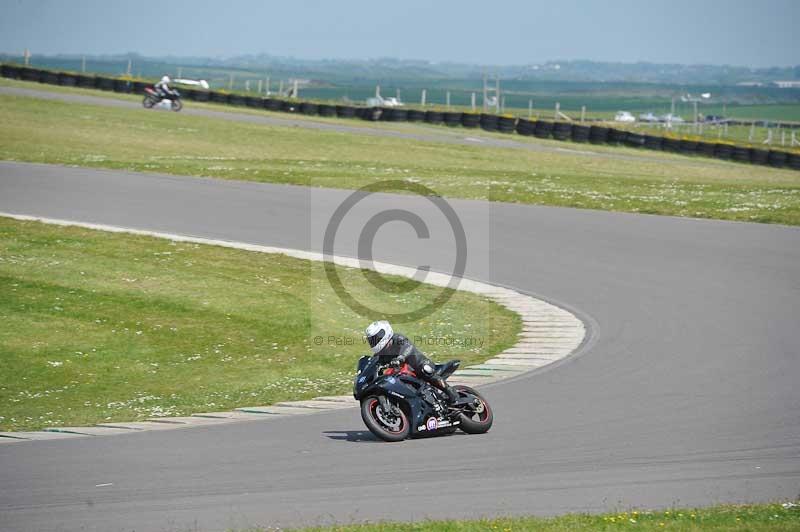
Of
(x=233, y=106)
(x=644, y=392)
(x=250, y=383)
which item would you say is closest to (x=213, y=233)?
(x=250, y=383)

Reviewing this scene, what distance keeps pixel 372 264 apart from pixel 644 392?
9625mm

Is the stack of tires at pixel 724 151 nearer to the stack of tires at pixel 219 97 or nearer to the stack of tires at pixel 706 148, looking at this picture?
the stack of tires at pixel 706 148

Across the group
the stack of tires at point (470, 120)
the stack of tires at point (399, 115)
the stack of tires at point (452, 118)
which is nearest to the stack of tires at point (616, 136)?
the stack of tires at point (470, 120)

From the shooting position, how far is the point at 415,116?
6259cm

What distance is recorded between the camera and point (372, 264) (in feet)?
72.3

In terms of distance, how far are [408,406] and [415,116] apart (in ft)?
170

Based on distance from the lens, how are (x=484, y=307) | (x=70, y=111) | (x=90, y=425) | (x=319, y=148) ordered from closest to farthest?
(x=90, y=425) < (x=484, y=307) < (x=319, y=148) < (x=70, y=111)

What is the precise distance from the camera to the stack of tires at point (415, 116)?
6238cm

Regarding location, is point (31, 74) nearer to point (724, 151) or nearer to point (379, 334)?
point (724, 151)

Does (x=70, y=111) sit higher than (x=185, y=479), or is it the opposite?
(x=70, y=111)

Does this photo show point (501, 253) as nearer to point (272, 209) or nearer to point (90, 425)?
point (272, 209)

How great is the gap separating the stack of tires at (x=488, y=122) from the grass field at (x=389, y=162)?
341 cm

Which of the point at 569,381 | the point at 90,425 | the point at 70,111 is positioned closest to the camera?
the point at 90,425

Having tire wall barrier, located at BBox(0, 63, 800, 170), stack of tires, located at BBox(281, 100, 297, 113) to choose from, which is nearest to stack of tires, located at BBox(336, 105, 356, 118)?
tire wall barrier, located at BBox(0, 63, 800, 170)
